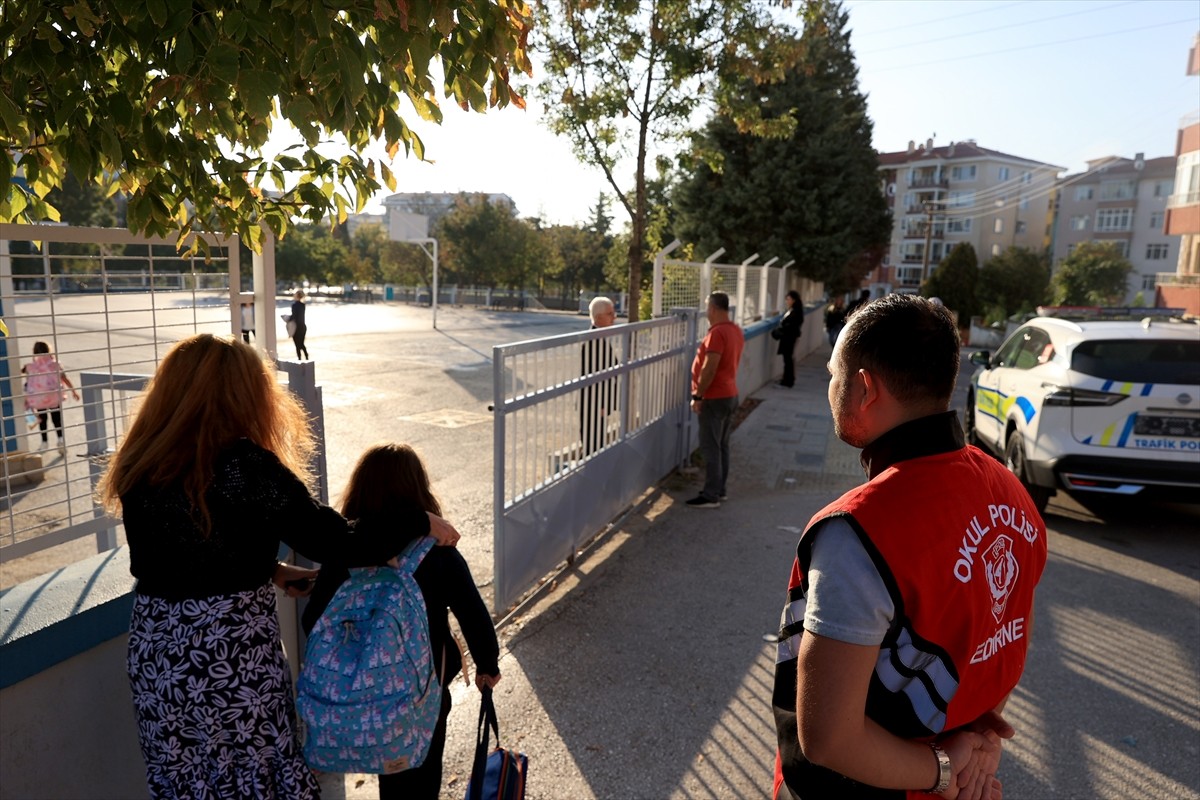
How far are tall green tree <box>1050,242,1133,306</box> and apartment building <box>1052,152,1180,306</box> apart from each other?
63.8 feet

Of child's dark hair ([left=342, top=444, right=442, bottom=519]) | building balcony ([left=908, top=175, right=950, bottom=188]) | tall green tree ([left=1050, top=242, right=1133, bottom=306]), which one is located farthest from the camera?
building balcony ([left=908, top=175, right=950, bottom=188])

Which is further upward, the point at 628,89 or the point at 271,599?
the point at 628,89

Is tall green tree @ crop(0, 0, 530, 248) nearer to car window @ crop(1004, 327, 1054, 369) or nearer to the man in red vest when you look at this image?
the man in red vest

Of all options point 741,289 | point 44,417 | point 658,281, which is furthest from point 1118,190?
point 44,417

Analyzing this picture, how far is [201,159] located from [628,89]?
7843 mm

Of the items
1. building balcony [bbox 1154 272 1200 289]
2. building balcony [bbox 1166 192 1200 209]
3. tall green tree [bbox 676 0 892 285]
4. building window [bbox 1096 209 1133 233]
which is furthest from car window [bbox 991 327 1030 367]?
building window [bbox 1096 209 1133 233]

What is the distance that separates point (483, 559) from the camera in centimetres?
596

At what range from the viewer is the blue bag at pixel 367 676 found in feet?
7.32

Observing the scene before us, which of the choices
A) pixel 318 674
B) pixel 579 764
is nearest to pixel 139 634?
pixel 318 674

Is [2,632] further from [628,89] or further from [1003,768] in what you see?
[628,89]

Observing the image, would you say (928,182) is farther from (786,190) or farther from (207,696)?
(207,696)

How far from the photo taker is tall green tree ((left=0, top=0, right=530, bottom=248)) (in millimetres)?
1895

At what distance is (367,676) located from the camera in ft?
7.30

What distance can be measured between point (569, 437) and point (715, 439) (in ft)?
7.08
